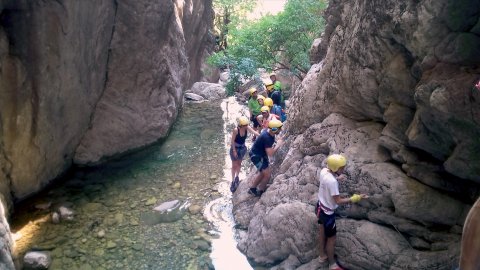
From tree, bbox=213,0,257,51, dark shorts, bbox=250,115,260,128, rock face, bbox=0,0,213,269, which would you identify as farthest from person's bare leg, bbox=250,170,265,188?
tree, bbox=213,0,257,51

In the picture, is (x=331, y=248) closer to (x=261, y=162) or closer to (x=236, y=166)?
(x=261, y=162)

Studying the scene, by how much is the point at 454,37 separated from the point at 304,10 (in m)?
10.8

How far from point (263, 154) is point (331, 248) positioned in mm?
2869

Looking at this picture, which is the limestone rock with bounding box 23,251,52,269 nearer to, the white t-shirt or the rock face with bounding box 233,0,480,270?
the rock face with bounding box 233,0,480,270

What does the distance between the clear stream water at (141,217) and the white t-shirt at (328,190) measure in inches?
95.8

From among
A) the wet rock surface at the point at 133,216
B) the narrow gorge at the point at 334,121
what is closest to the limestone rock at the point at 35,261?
the wet rock surface at the point at 133,216

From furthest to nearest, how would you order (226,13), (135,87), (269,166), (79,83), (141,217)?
(226,13)
(135,87)
(79,83)
(141,217)
(269,166)

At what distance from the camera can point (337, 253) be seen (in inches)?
274

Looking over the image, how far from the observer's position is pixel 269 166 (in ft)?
31.0

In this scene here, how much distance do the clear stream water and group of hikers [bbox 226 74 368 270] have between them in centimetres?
127

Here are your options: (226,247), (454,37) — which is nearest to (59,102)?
(226,247)

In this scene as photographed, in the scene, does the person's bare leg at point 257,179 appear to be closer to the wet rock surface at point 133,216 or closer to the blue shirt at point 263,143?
A: the blue shirt at point 263,143

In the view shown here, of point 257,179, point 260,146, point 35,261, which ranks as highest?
point 260,146

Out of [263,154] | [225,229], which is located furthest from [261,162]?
[225,229]
